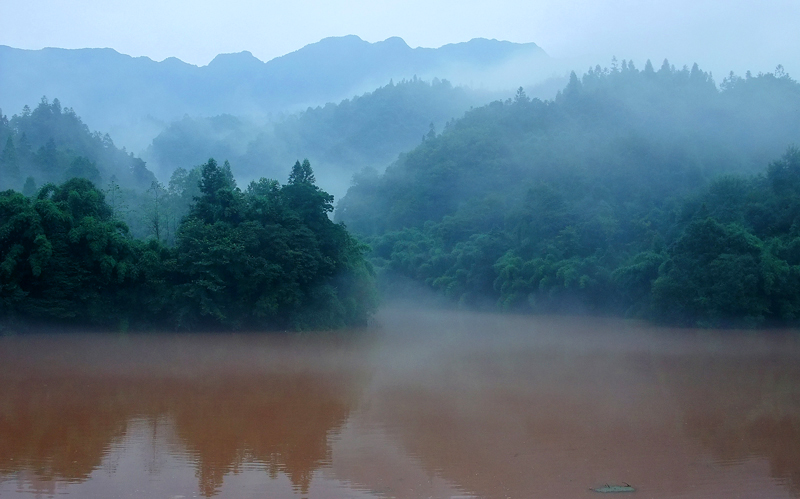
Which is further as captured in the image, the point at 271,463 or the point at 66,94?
the point at 66,94

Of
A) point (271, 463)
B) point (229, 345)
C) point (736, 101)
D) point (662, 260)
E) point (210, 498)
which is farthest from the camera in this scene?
point (736, 101)

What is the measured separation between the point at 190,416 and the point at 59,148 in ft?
125

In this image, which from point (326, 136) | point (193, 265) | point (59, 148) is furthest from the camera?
point (326, 136)

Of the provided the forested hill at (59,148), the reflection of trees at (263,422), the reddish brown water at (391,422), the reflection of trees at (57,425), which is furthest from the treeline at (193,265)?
the forested hill at (59,148)

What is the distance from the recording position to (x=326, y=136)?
233 ft

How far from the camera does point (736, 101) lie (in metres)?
48.4

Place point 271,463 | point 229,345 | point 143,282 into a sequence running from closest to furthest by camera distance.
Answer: point 271,463 → point 229,345 → point 143,282

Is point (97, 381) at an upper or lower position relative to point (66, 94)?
lower

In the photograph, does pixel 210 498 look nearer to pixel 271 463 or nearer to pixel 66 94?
pixel 271 463

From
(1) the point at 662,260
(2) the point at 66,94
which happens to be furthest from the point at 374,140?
(1) the point at 662,260

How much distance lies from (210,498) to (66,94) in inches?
3074

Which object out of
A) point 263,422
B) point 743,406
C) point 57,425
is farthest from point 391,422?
point 743,406

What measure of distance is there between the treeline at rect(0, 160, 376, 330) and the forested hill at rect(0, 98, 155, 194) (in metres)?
18.2

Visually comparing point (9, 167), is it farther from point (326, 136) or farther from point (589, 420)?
point (326, 136)
